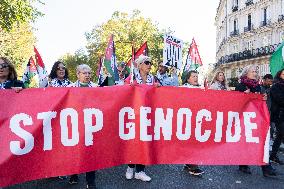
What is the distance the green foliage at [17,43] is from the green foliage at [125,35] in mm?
12935

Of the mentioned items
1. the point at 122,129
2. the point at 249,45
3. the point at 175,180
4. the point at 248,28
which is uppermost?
the point at 248,28

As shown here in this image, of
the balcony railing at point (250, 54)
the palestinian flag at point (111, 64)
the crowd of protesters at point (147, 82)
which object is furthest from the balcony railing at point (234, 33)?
the crowd of protesters at point (147, 82)

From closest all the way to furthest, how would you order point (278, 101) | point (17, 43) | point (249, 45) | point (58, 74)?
point (58, 74) < point (278, 101) < point (17, 43) < point (249, 45)

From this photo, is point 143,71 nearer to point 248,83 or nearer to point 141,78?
point 141,78

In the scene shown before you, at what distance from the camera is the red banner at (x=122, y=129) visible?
4973mm

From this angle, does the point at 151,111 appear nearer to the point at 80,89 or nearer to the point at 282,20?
the point at 80,89

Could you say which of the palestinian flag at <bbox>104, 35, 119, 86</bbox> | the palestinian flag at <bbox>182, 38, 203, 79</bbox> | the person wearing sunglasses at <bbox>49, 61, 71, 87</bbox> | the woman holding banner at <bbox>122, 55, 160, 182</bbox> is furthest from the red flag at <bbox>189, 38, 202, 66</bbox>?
the person wearing sunglasses at <bbox>49, 61, 71, 87</bbox>

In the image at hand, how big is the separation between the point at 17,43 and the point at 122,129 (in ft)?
93.8

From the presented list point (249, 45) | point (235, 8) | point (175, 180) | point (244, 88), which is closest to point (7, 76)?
point (175, 180)

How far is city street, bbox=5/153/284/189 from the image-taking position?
6184mm

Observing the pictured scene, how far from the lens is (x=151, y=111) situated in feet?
18.1

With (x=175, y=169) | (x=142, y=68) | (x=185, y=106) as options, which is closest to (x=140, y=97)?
(x=185, y=106)

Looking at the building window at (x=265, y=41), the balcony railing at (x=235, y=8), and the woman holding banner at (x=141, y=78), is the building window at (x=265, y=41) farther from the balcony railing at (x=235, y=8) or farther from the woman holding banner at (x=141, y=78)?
the woman holding banner at (x=141, y=78)

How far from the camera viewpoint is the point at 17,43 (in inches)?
1272
